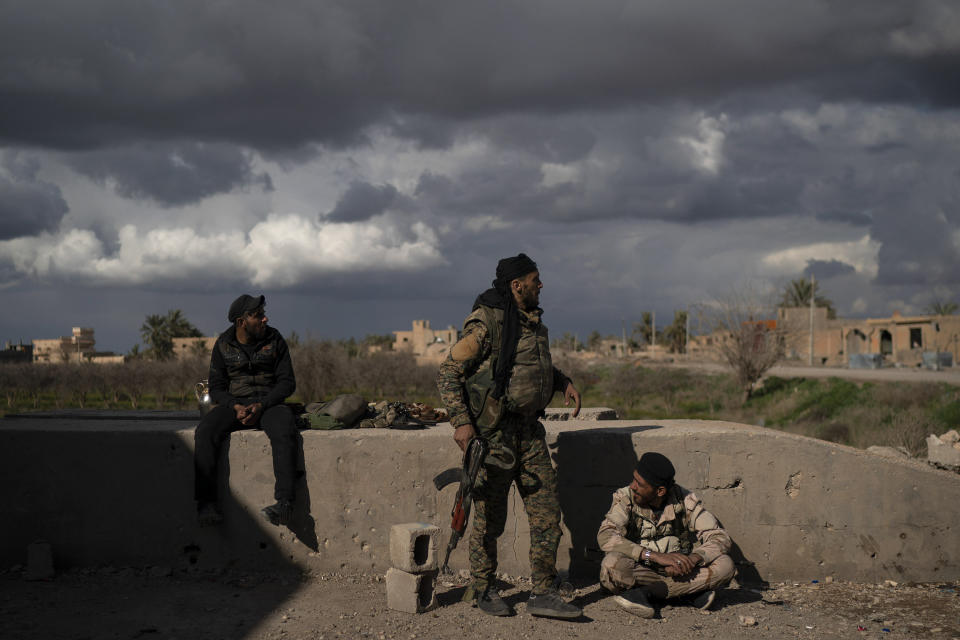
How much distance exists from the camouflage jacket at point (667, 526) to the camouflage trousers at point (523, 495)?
1.30 feet

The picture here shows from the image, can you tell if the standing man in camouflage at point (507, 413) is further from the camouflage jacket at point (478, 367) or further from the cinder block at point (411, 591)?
the cinder block at point (411, 591)

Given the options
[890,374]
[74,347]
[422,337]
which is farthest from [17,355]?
[890,374]

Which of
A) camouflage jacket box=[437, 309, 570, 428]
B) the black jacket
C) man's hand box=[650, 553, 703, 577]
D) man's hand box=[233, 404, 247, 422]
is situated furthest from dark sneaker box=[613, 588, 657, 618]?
man's hand box=[233, 404, 247, 422]

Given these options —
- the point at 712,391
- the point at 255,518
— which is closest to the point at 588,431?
the point at 255,518

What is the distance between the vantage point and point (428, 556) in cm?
452

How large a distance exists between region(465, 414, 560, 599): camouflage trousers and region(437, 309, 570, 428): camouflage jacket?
0.17 m

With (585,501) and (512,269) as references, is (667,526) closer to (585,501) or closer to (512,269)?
(585,501)

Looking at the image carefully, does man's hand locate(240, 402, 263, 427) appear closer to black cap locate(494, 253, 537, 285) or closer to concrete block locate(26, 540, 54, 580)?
concrete block locate(26, 540, 54, 580)

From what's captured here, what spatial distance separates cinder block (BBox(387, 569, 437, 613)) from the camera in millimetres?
4477

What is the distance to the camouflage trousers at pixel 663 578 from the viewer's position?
453 centimetres

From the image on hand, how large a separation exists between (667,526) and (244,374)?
118 inches

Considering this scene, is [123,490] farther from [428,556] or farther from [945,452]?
[945,452]

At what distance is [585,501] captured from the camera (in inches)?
207

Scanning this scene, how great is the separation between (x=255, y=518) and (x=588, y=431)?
237 centimetres
